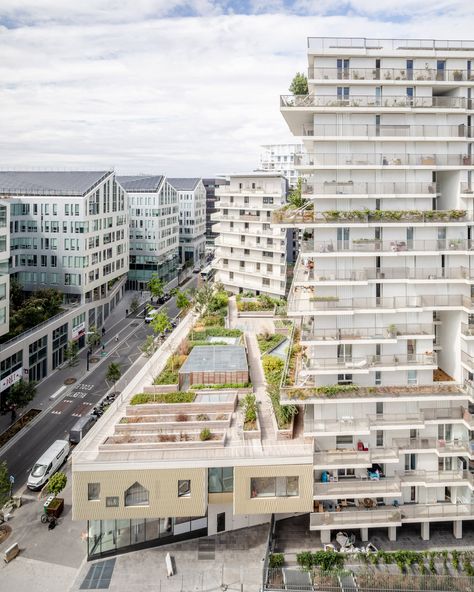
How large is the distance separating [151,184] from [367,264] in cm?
7655

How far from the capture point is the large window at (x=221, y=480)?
30.4m

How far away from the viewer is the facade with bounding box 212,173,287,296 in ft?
236

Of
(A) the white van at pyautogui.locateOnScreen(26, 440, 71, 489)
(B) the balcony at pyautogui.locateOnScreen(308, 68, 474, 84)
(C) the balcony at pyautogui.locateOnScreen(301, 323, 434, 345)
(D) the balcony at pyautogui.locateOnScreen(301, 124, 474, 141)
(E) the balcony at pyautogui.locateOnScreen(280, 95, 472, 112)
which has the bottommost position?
(A) the white van at pyautogui.locateOnScreen(26, 440, 71, 489)

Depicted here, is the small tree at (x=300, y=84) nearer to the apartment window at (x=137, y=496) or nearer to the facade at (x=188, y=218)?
the apartment window at (x=137, y=496)

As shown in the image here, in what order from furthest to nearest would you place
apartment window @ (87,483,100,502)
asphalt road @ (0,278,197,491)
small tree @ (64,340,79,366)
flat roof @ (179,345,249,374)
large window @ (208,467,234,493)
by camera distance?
1. small tree @ (64,340,79,366)
2. flat roof @ (179,345,249,374)
3. asphalt road @ (0,278,197,491)
4. large window @ (208,467,234,493)
5. apartment window @ (87,483,100,502)

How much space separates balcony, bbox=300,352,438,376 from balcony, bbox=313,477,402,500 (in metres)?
7.00

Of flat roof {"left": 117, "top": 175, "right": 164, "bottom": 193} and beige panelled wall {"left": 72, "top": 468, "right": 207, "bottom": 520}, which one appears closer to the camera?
beige panelled wall {"left": 72, "top": 468, "right": 207, "bottom": 520}

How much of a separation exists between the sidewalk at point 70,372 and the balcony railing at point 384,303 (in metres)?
33.1

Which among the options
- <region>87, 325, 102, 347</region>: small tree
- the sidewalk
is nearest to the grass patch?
the sidewalk

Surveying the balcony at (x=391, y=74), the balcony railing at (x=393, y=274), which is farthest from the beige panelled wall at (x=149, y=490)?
the balcony at (x=391, y=74)

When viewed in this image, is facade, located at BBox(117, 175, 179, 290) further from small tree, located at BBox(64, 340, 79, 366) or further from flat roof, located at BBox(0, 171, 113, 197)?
small tree, located at BBox(64, 340, 79, 366)

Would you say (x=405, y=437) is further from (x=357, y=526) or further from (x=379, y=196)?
(x=379, y=196)

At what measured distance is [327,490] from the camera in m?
30.8

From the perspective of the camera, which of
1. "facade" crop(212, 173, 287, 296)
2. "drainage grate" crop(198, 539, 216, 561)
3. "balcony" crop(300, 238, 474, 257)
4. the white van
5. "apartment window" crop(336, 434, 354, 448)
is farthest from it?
"facade" crop(212, 173, 287, 296)
